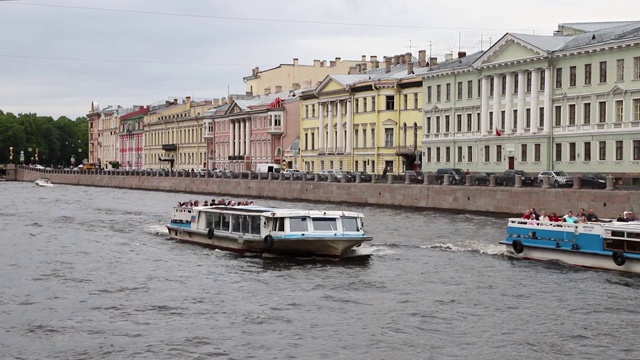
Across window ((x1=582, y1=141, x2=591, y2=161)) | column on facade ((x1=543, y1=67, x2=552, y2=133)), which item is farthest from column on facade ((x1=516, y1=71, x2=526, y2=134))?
window ((x1=582, y1=141, x2=591, y2=161))

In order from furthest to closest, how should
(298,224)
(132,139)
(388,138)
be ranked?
(132,139) → (388,138) → (298,224)

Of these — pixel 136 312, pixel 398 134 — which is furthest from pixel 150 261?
pixel 398 134

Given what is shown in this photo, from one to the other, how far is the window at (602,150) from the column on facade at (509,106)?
7430 mm

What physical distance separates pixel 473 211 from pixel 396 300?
23.8m

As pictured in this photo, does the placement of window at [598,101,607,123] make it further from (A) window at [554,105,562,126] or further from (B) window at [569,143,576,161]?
(A) window at [554,105,562,126]

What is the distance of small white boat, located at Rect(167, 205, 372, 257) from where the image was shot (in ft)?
91.3

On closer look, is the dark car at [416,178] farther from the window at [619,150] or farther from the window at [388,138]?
the window at [388,138]

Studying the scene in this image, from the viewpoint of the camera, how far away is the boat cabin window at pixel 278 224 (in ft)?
93.7

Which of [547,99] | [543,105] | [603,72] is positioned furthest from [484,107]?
[603,72]

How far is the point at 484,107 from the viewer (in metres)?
57.7

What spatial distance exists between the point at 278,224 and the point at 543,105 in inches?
1087

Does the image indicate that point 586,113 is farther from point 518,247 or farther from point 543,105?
point 518,247

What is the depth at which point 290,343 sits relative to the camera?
17.7 metres

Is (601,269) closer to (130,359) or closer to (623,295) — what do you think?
(623,295)
